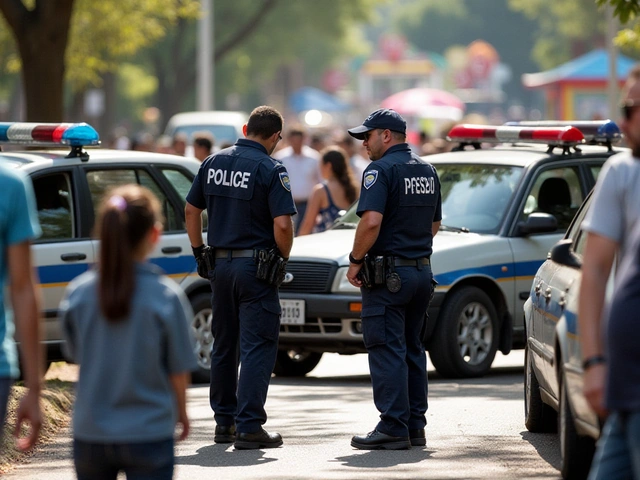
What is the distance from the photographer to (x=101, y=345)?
4418 millimetres

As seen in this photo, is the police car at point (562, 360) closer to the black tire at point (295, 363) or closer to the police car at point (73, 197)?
the police car at point (73, 197)

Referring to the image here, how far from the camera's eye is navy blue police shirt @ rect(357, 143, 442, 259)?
26.0 ft

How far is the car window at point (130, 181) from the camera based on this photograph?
33.9ft

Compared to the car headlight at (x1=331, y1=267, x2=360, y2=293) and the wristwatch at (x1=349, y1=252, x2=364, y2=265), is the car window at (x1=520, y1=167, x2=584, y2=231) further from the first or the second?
the wristwatch at (x1=349, y1=252, x2=364, y2=265)

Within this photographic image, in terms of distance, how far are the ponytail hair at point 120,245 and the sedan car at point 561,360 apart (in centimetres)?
226

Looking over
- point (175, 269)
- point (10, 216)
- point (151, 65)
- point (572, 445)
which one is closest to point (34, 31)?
point (175, 269)

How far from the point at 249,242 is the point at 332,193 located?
5.78m

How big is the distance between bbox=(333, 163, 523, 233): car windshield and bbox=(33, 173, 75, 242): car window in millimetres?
3031

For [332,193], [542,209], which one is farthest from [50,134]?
[332,193]

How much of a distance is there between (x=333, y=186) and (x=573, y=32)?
51787 millimetres

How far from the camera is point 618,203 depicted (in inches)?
178

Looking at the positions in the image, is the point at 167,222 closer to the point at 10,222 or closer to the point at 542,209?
the point at 542,209

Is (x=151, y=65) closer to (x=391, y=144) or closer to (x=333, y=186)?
(x=333, y=186)

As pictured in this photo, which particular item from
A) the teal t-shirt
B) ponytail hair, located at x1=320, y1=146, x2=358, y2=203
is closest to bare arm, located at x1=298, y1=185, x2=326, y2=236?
ponytail hair, located at x1=320, y1=146, x2=358, y2=203
